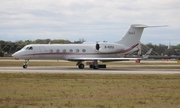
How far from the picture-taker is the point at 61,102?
15.7 metres

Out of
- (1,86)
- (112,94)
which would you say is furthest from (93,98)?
(1,86)

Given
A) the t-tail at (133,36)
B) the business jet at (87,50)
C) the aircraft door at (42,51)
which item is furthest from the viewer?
the t-tail at (133,36)

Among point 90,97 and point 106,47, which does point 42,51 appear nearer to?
point 106,47

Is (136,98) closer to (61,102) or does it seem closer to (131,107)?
(131,107)

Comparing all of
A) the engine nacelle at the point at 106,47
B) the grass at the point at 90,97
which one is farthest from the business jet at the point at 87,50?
the grass at the point at 90,97

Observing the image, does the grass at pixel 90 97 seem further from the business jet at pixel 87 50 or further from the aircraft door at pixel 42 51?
the aircraft door at pixel 42 51

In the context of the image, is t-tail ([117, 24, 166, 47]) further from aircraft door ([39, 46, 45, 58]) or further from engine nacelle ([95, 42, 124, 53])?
aircraft door ([39, 46, 45, 58])

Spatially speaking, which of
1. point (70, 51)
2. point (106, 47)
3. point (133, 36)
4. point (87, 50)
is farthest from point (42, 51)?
point (133, 36)

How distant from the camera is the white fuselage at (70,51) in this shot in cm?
4381

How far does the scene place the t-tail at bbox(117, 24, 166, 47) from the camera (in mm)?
47900

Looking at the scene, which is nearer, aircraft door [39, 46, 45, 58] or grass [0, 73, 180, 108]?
grass [0, 73, 180, 108]

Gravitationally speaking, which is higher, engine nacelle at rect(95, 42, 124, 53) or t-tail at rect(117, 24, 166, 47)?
t-tail at rect(117, 24, 166, 47)

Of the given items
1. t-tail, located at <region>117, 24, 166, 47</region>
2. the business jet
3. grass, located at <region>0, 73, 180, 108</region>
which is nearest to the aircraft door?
the business jet

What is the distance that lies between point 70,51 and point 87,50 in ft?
7.43
